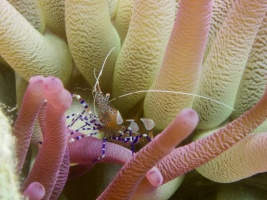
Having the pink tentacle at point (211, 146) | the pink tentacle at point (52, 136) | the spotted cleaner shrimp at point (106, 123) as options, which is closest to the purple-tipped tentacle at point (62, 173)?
the pink tentacle at point (52, 136)

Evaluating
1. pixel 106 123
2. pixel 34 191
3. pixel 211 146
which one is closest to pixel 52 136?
pixel 34 191

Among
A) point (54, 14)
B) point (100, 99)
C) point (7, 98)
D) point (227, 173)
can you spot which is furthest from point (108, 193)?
point (54, 14)

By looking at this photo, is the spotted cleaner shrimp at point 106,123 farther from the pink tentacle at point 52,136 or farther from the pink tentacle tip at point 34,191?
the pink tentacle tip at point 34,191

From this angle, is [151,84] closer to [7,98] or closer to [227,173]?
[227,173]

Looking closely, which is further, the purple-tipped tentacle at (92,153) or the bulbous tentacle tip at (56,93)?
the purple-tipped tentacle at (92,153)

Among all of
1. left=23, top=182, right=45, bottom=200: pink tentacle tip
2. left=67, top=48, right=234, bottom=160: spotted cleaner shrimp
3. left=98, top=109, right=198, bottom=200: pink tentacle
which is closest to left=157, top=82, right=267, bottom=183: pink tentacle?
left=98, top=109, right=198, bottom=200: pink tentacle

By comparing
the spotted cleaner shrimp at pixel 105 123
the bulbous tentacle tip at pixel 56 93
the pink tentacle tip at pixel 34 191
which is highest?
the bulbous tentacle tip at pixel 56 93

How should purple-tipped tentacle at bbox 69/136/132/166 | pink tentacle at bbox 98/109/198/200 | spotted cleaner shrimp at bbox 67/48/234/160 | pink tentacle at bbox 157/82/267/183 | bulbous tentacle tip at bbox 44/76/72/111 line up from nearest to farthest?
1. bulbous tentacle tip at bbox 44/76/72/111
2. pink tentacle at bbox 98/109/198/200
3. pink tentacle at bbox 157/82/267/183
4. purple-tipped tentacle at bbox 69/136/132/166
5. spotted cleaner shrimp at bbox 67/48/234/160

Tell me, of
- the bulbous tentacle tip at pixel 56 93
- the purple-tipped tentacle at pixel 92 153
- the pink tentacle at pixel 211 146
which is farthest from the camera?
the purple-tipped tentacle at pixel 92 153

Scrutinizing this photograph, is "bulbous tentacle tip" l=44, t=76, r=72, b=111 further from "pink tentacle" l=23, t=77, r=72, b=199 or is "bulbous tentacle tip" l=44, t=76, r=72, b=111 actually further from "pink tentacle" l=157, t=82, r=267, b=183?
"pink tentacle" l=157, t=82, r=267, b=183
